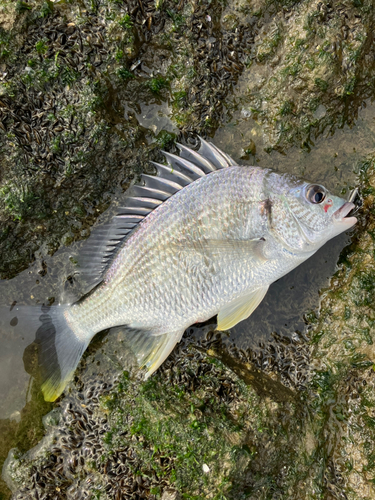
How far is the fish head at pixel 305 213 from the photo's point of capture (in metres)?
2.35

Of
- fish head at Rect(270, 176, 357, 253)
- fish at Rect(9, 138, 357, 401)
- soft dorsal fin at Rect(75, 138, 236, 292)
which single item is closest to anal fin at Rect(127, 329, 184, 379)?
fish at Rect(9, 138, 357, 401)

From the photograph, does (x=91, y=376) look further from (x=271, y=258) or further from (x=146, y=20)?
(x=146, y=20)

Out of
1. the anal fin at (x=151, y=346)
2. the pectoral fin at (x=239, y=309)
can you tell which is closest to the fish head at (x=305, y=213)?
the pectoral fin at (x=239, y=309)

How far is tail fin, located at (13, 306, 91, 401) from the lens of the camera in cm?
253

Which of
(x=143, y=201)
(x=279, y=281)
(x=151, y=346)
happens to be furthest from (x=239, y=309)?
(x=143, y=201)

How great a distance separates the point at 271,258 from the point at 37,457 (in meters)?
2.37

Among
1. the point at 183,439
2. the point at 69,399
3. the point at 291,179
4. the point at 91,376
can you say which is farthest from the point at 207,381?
the point at 291,179

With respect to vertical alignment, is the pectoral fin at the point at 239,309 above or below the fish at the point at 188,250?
below

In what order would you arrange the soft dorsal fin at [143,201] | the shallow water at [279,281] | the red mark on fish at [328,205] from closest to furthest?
the red mark on fish at [328,205] < the soft dorsal fin at [143,201] < the shallow water at [279,281]

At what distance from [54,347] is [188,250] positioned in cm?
128

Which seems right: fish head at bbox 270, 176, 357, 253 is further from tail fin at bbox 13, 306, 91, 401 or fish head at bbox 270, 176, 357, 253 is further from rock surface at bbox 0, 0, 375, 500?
tail fin at bbox 13, 306, 91, 401

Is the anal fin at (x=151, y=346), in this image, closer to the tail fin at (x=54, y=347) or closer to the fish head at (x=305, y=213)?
the tail fin at (x=54, y=347)

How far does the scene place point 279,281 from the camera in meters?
2.83

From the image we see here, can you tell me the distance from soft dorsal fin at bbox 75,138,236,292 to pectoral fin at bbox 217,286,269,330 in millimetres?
940
